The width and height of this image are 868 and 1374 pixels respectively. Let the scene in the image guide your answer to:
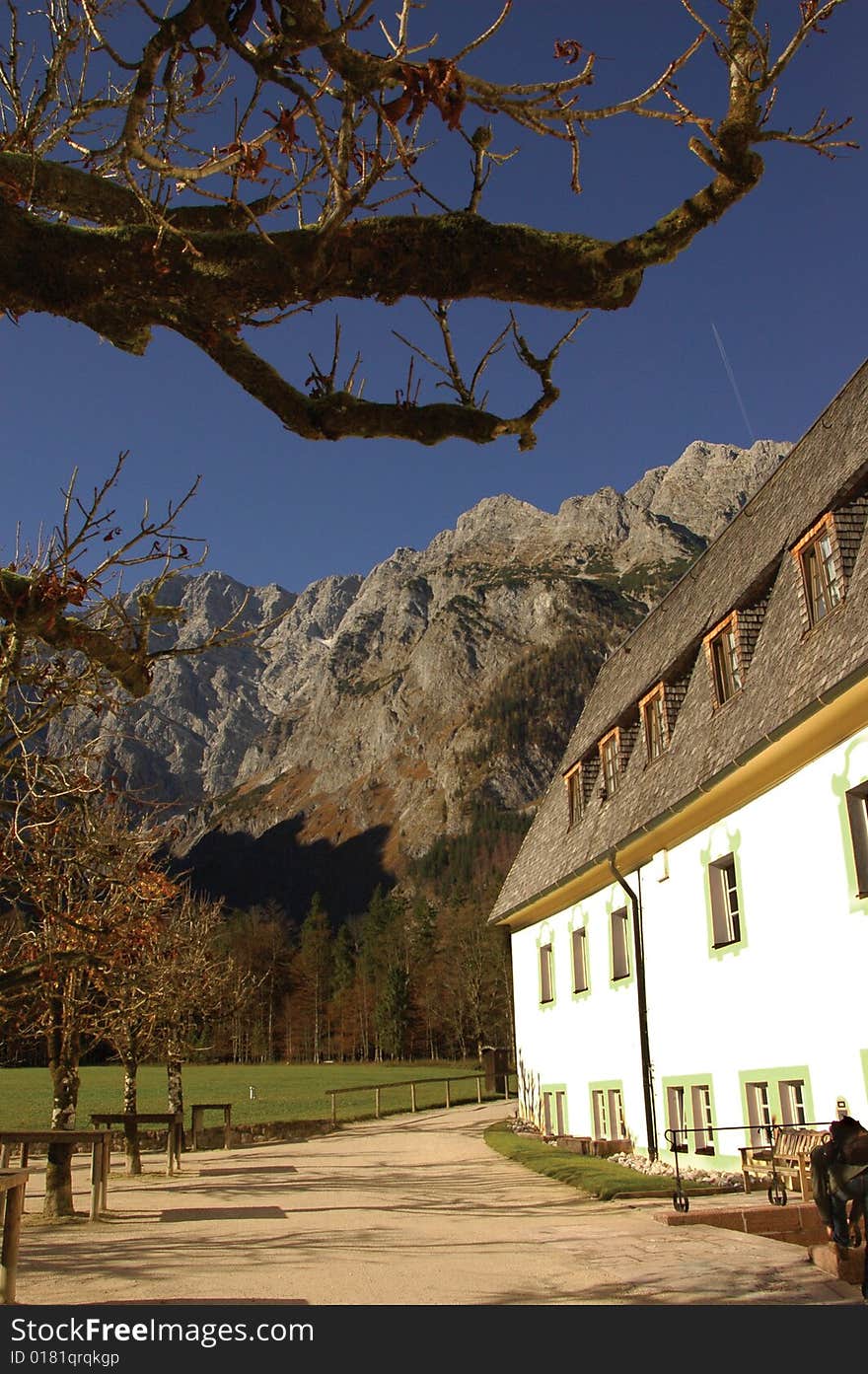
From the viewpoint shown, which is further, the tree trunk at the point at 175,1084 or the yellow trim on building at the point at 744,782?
the tree trunk at the point at 175,1084

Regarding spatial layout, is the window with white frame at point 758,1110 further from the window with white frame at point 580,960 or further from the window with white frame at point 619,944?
the window with white frame at point 580,960

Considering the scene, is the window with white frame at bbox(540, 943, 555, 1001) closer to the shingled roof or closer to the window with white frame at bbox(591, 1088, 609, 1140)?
the shingled roof

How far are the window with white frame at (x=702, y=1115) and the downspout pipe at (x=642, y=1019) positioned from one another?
1471mm

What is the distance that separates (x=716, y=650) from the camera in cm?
1617

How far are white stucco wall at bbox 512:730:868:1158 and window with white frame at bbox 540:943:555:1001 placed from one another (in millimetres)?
3690

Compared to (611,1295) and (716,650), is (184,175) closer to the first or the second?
(611,1295)

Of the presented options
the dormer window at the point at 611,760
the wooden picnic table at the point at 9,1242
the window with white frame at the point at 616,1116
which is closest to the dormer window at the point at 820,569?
the dormer window at the point at 611,760

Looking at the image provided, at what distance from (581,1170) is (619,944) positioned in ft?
13.4

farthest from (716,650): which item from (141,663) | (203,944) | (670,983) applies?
(203,944)

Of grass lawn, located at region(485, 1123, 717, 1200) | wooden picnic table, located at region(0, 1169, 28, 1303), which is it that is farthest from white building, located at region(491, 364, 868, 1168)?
wooden picnic table, located at region(0, 1169, 28, 1303)

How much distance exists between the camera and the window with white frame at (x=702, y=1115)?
15.6 metres

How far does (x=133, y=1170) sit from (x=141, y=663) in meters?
19.1

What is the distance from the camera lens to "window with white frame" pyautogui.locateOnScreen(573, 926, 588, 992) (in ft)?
72.1

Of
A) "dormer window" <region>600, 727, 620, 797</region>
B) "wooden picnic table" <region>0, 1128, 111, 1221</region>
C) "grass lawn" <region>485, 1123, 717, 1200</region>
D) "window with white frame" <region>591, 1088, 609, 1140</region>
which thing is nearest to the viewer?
"wooden picnic table" <region>0, 1128, 111, 1221</region>
